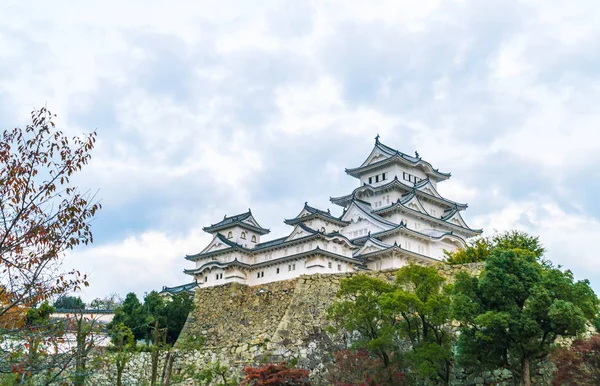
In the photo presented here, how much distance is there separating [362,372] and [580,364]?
6.08 meters

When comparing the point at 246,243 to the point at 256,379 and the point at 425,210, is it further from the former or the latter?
the point at 256,379

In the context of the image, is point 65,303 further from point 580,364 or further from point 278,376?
point 580,364

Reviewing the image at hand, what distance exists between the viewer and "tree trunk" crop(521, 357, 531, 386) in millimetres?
16203

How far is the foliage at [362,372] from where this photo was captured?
1820cm

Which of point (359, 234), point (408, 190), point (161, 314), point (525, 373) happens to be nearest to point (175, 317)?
point (161, 314)

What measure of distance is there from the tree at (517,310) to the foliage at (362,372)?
215 centimetres

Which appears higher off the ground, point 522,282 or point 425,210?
point 425,210

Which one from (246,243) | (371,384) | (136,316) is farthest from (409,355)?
(246,243)

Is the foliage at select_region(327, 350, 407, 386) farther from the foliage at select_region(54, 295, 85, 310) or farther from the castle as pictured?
the castle

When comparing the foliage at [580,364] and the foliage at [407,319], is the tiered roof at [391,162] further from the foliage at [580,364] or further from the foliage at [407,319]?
the foliage at [580,364]

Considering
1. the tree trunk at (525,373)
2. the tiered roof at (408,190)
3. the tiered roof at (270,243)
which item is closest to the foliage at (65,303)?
the tree trunk at (525,373)

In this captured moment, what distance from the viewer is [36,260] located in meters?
8.95

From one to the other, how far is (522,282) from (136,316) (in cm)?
2036

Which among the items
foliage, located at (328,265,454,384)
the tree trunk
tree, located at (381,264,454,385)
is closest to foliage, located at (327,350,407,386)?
foliage, located at (328,265,454,384)
